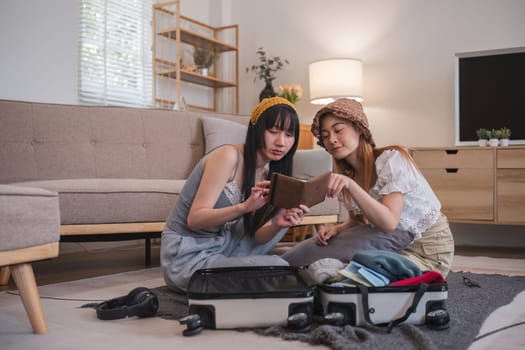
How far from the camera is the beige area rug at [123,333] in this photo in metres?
1.18

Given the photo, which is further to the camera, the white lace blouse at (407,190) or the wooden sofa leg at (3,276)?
the wooden sofa leg at (3,276)

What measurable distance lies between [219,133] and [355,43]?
1.65 m

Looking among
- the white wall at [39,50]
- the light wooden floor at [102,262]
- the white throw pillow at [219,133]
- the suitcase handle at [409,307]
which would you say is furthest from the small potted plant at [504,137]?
the white wall at [39,50]

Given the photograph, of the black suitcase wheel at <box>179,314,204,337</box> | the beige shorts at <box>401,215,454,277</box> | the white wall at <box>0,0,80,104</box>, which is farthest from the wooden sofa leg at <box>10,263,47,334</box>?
the white wall at <box>0,0,80,104</box>

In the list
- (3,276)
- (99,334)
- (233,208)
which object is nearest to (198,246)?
(233,208)

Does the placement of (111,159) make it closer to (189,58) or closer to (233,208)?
(233,208)

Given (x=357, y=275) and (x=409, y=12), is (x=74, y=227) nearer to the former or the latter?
(x=357, y=275)

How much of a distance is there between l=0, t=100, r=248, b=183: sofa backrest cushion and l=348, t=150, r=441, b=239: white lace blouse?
4.61ft

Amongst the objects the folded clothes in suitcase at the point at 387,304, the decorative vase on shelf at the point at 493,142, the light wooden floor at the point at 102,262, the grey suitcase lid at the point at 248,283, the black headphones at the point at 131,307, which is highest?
the decorative vase on shelf at the point at 493,142

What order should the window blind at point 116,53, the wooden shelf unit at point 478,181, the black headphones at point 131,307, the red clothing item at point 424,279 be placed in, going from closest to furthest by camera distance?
1. the red clothing item at point 424,279
2. the black headphones at point 131,307
3. the wooden shelf unit at point 478,181
4. the window blind at point 116,53

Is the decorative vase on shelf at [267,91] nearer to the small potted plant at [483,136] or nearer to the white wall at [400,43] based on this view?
the white wall at [400,43]

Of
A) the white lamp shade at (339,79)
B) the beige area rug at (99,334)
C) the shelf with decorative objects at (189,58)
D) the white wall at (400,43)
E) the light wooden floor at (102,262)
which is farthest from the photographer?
the shelf with decorative objects at (189,58)

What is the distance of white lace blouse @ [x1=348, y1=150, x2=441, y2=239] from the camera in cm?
161

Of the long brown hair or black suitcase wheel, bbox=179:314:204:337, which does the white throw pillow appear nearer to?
the long brown hair
